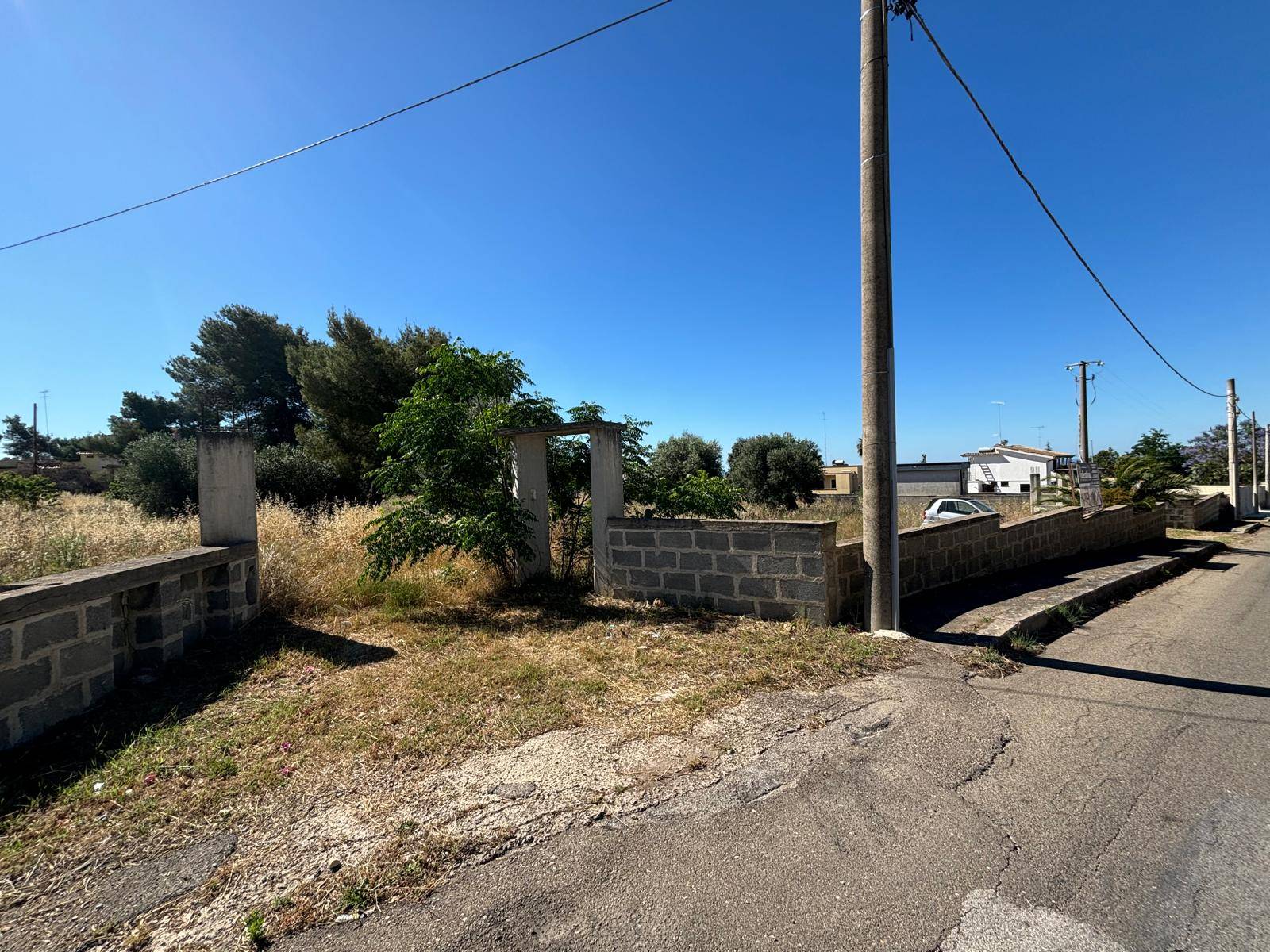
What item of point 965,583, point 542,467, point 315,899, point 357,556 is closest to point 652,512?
point 542,467

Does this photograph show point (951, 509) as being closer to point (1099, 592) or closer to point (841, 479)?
point (1099, 592)

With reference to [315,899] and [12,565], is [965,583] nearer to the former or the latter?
[315,899]

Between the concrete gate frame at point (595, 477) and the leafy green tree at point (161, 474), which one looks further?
the leafy green tree at point (161, 474)

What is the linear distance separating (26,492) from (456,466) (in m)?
9.72

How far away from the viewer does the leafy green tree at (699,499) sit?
762 cm

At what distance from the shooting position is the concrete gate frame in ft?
21.9

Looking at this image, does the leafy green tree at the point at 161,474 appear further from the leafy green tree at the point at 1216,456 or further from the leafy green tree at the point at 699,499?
the leafy green tree at the point at 1216,456

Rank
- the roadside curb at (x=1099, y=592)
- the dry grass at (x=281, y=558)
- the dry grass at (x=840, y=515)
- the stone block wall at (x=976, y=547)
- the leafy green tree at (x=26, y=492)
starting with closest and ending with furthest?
the dry grass at (x=281, y=558)
the roadside curb at (x=1099, y=592)
the stone block wall at (x=976, y=547)
the leafy green tree at (x=26, y=492)
the dry grass at (x=840, y=515)

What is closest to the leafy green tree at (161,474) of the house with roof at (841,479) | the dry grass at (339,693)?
the dry grass at (339,693)

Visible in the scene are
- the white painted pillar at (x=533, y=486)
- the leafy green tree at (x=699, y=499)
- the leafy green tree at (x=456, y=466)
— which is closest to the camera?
the leafy green tree at (x=456, y=466)

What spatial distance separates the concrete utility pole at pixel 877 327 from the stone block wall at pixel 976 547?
0.48 m

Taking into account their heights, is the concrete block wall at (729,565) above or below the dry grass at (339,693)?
above

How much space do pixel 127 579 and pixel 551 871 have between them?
380 centimetres

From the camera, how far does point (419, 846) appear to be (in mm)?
2305
